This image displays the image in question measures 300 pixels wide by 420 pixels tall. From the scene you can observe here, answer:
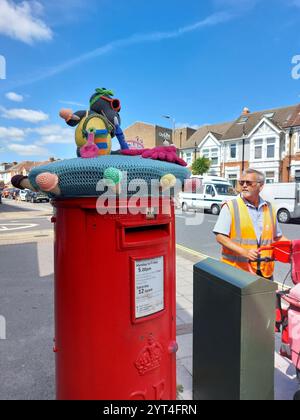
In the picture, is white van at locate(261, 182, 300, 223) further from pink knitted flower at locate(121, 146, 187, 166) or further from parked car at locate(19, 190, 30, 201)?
parked car at locate(19, 190, 30, 201)

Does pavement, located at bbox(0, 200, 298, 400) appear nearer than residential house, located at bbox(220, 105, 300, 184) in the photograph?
Yes

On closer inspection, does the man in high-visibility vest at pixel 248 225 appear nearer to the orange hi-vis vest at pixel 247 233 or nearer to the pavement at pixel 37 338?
the orange hi-vis vest at pixel 247 233

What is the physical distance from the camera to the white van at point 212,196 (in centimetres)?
1864

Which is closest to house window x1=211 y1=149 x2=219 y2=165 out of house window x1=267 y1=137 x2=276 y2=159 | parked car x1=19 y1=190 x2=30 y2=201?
house window x1=267 y1=137 x2=276 y2=159

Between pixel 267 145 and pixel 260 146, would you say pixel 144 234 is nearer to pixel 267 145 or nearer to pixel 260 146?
pixel 267 145

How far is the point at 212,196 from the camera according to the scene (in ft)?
62.1

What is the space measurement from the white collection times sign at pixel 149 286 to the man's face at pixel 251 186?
1.45 m

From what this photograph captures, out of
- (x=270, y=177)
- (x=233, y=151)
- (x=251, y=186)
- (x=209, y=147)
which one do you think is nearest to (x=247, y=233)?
(x=251, y=186)

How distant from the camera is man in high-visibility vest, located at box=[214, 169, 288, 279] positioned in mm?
2604

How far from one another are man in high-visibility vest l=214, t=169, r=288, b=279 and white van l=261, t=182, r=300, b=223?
12714mm

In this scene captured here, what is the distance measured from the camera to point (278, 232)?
2771mm
